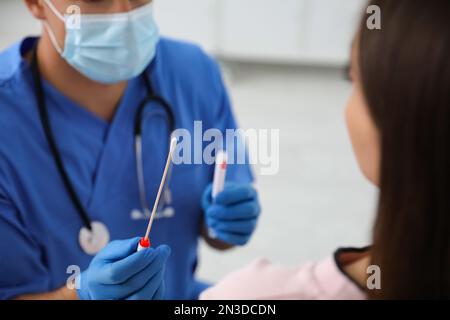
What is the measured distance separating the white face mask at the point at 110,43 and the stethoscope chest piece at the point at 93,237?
0.24m

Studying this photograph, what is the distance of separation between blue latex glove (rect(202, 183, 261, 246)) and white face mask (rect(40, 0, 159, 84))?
26 centimetres

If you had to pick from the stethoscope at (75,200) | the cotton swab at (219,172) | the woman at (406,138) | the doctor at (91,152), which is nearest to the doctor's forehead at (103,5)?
the doctor at (91,152)

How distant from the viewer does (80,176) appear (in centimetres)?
91

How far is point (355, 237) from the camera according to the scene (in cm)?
177

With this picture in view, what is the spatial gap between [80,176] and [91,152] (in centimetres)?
5

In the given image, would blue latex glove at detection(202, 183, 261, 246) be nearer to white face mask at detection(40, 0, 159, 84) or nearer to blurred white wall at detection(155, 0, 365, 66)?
white face mask at detection(40, 0, 159, 84)

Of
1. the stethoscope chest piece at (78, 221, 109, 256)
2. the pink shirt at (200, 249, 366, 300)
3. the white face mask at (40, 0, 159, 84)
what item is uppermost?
the white face mask at (40, 0, 159, 84)

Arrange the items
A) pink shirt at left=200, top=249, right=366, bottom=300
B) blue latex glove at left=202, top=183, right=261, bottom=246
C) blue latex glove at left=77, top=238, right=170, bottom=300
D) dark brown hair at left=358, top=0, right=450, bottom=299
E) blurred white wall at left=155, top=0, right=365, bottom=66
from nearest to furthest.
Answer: dark brown hair at left=358, top=0, right=450, bottom=299, blue latex glove at left=77, top=238, right=170, bottom=300, pink shirt at left=200, top=249, right=366, bottom=300, blue latex glove at left=202, top=183, right=261, bottom=246, blurred white wall at left=155, top=0, right=365, bottom=66

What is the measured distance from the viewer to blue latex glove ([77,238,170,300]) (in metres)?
0.65

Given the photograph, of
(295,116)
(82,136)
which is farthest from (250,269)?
(295,116)

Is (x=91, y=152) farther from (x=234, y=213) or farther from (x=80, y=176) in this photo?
(x=234, y=213)

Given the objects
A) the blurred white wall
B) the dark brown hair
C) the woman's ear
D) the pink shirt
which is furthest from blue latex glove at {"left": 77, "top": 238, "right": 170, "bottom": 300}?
the blurred white wall

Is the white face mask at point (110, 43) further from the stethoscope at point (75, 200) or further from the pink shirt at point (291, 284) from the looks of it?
the pink shirt at point (291, 284)
